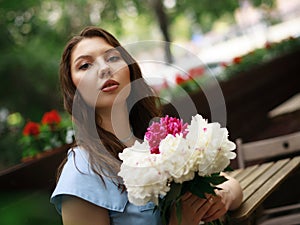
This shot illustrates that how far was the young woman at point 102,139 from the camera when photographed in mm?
1433

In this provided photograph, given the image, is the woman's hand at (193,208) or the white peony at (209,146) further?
the woman's hand at (193,208)

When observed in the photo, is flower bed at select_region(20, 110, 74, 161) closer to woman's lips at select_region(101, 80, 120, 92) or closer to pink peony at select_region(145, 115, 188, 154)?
woman's lips at select_region(101, 80, 120, 92)

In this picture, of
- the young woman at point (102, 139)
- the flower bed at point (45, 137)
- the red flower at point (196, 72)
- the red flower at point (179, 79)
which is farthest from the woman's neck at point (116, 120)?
the red flower at point (196, 72)

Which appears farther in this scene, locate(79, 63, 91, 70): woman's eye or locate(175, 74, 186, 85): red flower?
locate(175, 74, 186, 85): red flower

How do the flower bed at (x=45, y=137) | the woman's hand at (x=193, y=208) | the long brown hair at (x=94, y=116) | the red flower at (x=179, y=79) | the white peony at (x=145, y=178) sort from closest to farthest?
1. the white peony at (x=145, y=178)
2. the woman's hand at (x=193, y=208)
3. the long brown hair at (x=94, y=116)
4. the flower bed at (x=45, y=137)
5. the red flower at (x=179, y=79)

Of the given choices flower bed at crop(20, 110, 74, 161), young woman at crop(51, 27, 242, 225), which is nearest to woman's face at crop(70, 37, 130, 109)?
young woman at crop(51, 27, 242, 225)

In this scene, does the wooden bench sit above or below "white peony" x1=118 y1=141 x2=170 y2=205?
below

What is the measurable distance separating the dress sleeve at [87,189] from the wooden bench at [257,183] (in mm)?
505

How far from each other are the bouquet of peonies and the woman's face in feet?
0.82

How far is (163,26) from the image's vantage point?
25.2ft

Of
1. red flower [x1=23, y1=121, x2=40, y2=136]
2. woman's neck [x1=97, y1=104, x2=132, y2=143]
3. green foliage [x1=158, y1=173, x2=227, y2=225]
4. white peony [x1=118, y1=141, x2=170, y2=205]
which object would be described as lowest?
red flower [x1=23, y1=121, x2=40, y2=136]

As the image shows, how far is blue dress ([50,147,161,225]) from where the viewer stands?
4.70ft

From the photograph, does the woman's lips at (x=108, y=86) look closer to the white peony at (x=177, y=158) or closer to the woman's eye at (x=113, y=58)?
the woman's eye at (x=113, y=58)

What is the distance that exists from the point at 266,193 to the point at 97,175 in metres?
0.82
